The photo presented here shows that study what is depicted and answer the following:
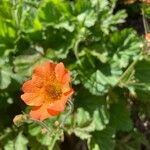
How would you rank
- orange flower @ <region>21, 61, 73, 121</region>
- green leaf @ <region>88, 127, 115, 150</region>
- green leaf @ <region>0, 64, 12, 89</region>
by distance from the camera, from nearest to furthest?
orange flower @ <region>21, 61, 73, 121</region>
green leaf @ <region>0, 64, 12, 89</region>
green leaf @ <region>88, 127, 115, 150</region>

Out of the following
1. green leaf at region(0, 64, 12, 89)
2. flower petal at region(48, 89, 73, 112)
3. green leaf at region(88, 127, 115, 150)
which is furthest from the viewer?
green leaf at region(88, 127, 115, 150)

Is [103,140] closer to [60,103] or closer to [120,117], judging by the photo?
[120,117]

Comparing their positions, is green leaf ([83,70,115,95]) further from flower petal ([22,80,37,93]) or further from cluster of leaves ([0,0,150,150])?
flower petal ([22,80,37,93])

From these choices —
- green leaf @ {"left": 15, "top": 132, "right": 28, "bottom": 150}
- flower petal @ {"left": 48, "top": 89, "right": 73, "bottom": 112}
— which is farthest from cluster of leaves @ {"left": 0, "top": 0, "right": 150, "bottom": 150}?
flower petal @ {"left": 48, "top": 89, "right": 73, "bottom": 112}

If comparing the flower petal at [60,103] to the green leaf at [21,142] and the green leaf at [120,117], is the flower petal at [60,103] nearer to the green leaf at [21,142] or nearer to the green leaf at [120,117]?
the green leaf at [21,142]

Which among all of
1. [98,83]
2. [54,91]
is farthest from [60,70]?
[98,83]

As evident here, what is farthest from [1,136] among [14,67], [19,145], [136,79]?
[136,79]
